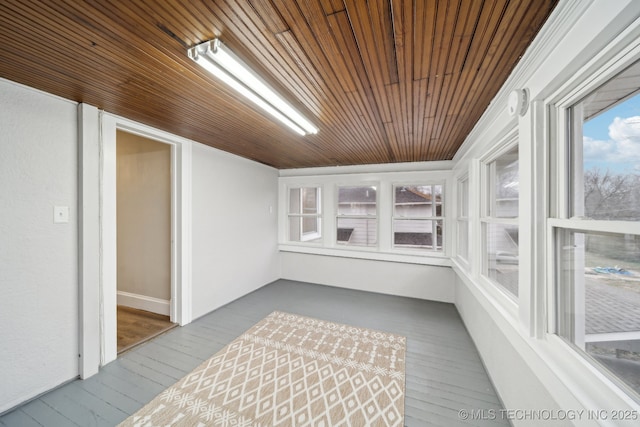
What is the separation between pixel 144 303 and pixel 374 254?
3.52 meters

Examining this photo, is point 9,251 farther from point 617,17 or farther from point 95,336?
point 617,17

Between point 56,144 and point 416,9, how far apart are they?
257 cm

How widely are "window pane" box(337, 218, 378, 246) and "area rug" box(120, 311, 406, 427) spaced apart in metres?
2.28

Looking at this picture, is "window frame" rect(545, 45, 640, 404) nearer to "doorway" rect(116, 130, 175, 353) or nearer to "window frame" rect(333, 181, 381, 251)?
"window frame" rect(333, 181, 381, 251)

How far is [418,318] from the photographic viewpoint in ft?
10.2

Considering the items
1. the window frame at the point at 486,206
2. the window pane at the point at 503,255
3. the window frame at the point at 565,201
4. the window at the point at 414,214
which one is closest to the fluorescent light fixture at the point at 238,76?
the window frame at the point at 565,201

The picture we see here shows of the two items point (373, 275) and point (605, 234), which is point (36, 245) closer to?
point (605, 234)

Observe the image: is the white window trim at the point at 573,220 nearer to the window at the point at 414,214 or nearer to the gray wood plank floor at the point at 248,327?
the gray wood plank floor at the point at 248,327

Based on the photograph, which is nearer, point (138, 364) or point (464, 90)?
point (464, 90)

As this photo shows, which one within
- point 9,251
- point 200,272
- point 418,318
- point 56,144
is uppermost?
point 56,144

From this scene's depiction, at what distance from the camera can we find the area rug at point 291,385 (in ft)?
5.12

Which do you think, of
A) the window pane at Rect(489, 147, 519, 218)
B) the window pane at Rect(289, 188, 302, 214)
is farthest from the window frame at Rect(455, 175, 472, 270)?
the window pane at Rect(289, 188, 302, 214)

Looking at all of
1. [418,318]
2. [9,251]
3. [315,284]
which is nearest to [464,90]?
[418,318]

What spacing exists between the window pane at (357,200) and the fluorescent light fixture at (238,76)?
2.80 metres
